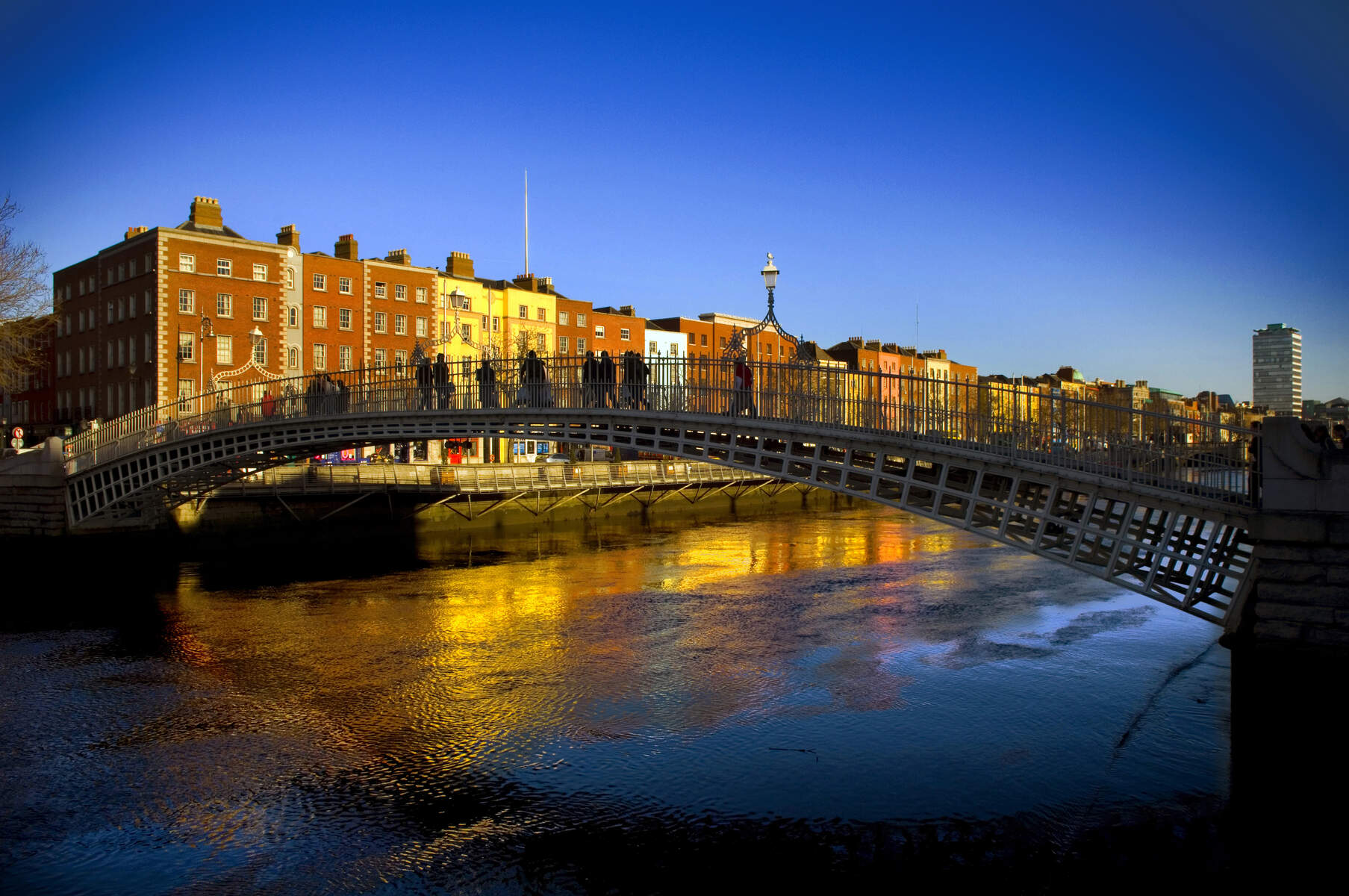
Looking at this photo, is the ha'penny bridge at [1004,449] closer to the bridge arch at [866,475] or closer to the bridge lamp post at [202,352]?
the bridge arch at [866,475]

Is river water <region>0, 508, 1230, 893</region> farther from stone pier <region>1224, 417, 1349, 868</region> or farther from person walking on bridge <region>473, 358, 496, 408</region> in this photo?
person walking on bridge <region>473, 358, 496, 408</region>

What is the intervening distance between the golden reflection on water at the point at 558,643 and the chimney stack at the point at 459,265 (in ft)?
117

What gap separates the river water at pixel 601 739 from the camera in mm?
10258

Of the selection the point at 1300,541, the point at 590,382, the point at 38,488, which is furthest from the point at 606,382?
the point at 38,488

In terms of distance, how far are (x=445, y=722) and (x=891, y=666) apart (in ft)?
24.9

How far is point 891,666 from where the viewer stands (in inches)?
691

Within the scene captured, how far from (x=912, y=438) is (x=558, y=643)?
8.17 m

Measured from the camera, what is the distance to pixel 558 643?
65.9 feet

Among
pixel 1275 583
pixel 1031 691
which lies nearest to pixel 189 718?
pixel 1031 691

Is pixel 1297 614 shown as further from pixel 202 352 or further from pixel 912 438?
pixel 202 352

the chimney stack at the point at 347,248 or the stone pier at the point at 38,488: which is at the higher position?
the chimney stack at the point at 347,248

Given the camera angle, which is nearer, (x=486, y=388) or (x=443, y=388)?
(x=486, y=388)

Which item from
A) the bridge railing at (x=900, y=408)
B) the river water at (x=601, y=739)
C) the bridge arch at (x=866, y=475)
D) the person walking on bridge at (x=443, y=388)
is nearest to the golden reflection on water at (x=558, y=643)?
the river water at (x=601, y=739)

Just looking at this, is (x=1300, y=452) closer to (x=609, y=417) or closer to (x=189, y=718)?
(x=609, y=417)
